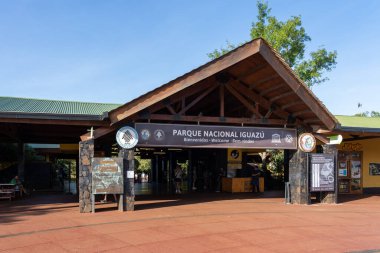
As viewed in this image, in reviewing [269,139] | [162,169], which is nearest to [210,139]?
[269,139]

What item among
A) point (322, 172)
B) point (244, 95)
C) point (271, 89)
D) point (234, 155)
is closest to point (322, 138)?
point (322, 172)

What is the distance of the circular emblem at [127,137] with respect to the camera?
12.0m

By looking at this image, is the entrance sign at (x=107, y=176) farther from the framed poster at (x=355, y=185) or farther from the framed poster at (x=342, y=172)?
the framed poster at (x=355, y=185)

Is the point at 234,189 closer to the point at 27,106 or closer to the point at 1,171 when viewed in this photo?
the point at 27,106

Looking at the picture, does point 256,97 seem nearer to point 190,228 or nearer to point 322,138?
point 322,138

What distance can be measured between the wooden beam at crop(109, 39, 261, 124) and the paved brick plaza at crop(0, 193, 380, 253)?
118 inches

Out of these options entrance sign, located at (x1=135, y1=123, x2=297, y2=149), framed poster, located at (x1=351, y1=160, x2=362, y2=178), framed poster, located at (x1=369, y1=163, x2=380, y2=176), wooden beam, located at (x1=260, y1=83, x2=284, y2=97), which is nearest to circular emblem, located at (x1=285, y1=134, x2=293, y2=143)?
entrance sign, located at (x1=135, y1=123, x2=297, y2=149)

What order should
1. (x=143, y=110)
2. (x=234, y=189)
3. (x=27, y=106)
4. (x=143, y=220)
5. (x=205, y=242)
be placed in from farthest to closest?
(x=234, y=189) < (x=27, y=106) < (x=143, y=110) < (x=143, y=220) < (x=205, y=242)

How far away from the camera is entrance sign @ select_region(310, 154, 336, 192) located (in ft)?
46.2

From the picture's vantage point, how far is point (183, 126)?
12.9 metres

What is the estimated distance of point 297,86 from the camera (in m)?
12.6

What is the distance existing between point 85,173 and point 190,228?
425 centimetres

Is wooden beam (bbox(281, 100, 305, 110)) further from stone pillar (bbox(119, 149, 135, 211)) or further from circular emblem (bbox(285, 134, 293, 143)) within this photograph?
stone pillar (bbox(119, 149, 135, 211))

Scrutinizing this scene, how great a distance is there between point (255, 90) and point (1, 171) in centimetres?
1376
